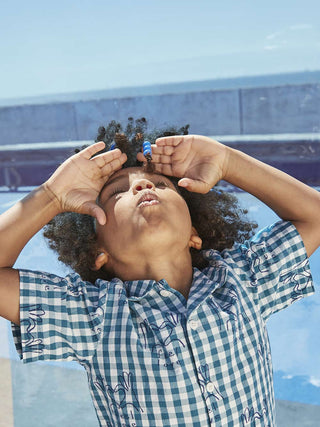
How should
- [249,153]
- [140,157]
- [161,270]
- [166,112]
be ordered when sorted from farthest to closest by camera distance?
[166,112] → [249,153] → [140,157] → [161,270]

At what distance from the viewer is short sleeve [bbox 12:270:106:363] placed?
3.50ft

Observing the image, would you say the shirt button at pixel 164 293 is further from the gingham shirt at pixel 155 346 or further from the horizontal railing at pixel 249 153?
the horizontal railing at pixel 249 153

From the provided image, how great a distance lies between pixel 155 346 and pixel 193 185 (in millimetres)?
334

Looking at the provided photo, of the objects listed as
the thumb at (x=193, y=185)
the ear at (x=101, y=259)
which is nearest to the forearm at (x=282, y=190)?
the thumb at (x=193, y=185)

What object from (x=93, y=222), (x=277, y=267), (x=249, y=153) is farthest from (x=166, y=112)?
(x=277, y=267)

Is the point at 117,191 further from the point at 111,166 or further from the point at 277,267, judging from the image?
the point at 277,267

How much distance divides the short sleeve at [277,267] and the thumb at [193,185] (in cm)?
18

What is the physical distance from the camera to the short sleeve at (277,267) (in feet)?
4.00

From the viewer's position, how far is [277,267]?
1.23 metres

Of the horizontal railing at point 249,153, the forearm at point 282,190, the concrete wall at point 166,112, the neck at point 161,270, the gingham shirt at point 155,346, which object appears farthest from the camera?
the concrete wall at point 166,112

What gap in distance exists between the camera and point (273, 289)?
122 cm

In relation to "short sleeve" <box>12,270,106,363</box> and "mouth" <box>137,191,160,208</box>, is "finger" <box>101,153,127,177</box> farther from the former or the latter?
"short sleeve" <box>12,270,106,363</box>

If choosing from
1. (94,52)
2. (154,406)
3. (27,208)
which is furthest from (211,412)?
(94,52)

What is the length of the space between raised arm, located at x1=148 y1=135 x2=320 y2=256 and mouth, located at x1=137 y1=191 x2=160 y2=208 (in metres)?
0.12
